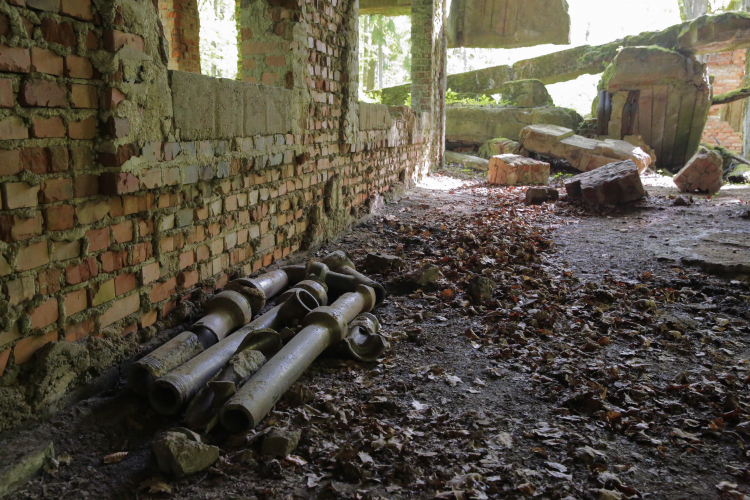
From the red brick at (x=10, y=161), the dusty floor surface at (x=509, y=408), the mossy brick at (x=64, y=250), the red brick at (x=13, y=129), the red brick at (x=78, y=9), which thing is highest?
the red brick at (x=78, y=9)

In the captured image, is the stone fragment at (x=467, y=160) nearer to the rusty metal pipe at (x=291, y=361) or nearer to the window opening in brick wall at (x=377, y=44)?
the window opening in brick wall at (x=377, y=44)

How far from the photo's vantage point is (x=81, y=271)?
6.66 ft

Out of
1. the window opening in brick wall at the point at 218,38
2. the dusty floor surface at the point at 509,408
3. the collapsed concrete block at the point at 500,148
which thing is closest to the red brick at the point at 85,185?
the dusty floor surface at the point at 509,408

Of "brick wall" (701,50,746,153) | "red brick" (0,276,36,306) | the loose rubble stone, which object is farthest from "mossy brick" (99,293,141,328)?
"brick wall" (701,50,746,153)

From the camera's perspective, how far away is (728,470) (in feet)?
5.70

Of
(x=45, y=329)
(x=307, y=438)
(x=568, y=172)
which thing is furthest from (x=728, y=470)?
(x=568, y=172)

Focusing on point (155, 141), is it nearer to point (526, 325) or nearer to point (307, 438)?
point (307, 438)

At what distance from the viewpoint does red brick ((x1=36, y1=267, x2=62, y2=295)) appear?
1864 millimetres

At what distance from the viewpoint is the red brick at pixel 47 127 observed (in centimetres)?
181

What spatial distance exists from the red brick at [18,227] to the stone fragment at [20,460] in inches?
27.4

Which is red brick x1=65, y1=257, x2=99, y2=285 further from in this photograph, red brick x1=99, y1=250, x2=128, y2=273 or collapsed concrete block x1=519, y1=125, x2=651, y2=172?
collapsed concrete block x1=519, y1=125, x2=651, y2=172

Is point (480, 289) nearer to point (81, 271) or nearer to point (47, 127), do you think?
point (81, 271)

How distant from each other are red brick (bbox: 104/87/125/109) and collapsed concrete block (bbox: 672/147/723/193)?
333 inches

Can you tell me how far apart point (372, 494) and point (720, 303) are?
2.87m
